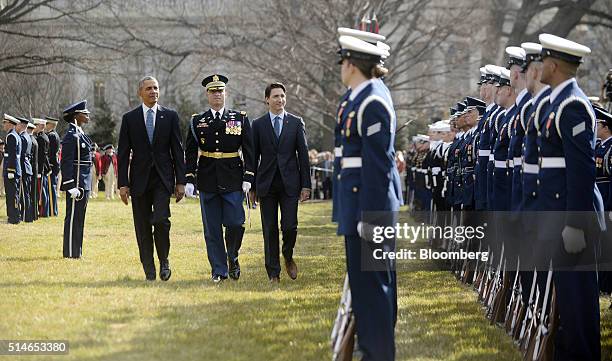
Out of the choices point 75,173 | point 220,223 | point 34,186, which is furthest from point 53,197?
point 220,223

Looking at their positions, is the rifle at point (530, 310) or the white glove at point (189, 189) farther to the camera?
the white glove at point (189, 189)

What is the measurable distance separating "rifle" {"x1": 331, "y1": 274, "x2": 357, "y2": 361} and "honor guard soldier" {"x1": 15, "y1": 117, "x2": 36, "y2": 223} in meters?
16.7

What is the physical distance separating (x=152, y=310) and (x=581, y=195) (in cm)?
447

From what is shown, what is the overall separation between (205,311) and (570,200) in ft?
13.4

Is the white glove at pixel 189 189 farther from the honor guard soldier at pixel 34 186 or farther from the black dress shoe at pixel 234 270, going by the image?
the honor guard soldier at pixel 34 186

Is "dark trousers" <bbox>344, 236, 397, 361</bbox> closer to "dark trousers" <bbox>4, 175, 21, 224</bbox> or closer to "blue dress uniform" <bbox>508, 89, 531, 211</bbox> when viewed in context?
"blue dress uniform" <bbox>508, 89, 531, 211</bbox>

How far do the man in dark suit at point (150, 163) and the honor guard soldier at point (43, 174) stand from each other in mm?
12774

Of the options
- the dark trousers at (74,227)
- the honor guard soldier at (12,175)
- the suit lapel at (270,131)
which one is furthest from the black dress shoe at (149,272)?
the honor guard soldier at (12,175)

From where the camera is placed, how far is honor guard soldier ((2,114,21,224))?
883 inches

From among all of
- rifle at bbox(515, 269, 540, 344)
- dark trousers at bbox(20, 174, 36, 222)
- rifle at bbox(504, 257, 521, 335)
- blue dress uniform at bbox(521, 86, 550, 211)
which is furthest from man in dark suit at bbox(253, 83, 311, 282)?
dark trousers at bbox(20, 174, 36, 222)

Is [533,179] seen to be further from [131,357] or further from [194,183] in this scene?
[194,183]

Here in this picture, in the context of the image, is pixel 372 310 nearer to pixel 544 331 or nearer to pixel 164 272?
pixel 544 331

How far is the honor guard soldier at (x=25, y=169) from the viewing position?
23.2m

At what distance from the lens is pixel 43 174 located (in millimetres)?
24953
